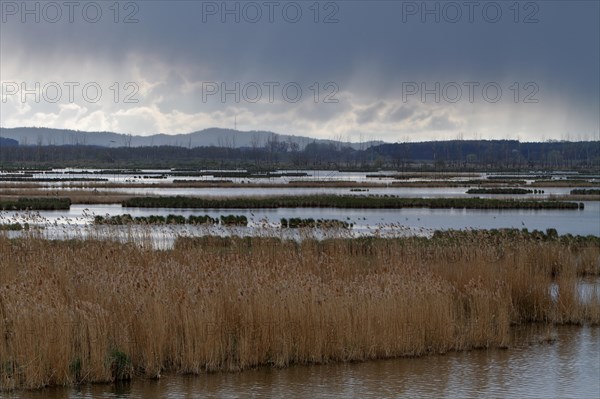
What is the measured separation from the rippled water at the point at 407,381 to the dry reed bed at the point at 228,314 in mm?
242

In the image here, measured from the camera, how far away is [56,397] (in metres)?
11.2

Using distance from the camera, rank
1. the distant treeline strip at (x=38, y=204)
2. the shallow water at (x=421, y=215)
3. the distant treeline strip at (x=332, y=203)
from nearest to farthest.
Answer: the shallow water at (x=421, y=215), the distant treeline strip at (x=38, y=204), the distant treeline strip at (x=332, y=203)

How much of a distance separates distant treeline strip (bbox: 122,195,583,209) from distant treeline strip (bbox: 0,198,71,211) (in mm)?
4360

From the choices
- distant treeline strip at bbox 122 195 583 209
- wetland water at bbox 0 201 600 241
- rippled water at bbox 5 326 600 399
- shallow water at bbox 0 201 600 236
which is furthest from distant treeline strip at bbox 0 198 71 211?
rippled water at bbox 5 326 600 399

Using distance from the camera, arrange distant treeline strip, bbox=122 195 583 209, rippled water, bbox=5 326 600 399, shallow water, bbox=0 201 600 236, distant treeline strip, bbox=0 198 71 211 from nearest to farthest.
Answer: rippled water, bbox=5 326 600 399
shallow water, bbox=0 201 600 236
distant treeline strip, bbox=0 198 71 211
distant treeline strip, bbox=122 195 583 209

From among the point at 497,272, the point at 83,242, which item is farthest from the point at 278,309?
the point at 83,242

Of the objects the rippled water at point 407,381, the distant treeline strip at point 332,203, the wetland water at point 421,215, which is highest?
the distant treeline strip at point 332,203

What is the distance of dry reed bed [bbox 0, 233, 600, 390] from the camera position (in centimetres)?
1178

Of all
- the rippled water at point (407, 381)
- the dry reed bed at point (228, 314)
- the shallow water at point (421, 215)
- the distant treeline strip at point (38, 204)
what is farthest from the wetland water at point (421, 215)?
the rippled water at point (407, 381)

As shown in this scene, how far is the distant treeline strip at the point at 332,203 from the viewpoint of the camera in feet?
171

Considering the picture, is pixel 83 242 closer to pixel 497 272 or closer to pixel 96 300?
pixel 96 300

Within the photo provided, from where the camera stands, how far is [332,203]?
181 feet

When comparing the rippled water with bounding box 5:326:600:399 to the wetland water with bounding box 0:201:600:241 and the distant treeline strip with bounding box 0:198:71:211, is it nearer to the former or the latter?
the wetland water with bounding box 0:201:600:241

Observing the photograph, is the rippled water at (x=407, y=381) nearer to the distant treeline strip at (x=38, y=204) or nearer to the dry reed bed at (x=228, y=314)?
the dry reed bed at (x=228, y=314)
